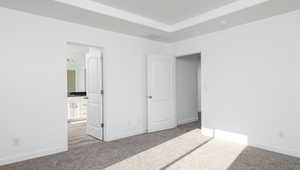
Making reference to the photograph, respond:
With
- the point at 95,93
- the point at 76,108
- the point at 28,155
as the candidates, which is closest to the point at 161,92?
the point at 95,93

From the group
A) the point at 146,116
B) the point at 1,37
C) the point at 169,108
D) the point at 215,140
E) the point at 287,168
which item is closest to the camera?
the point at 287,168

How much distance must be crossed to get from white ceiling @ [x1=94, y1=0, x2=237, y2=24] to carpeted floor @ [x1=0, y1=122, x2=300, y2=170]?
2733 millimetres

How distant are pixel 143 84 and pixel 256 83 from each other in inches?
103

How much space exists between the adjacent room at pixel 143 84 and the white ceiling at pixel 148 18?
0.02m

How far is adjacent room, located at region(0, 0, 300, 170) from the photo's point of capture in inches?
111

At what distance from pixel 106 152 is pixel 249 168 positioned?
2.43 m

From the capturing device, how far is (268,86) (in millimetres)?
3279

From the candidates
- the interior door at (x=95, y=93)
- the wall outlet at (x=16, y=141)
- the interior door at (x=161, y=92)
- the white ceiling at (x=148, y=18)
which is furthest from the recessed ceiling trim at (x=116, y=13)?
the wall outlet at (x=16, y=141)

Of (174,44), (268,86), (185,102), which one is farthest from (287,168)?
(174,44)

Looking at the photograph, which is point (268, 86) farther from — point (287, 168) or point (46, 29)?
point (46, 29)

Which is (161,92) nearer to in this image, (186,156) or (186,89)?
(186,89)

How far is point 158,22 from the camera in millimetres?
3973

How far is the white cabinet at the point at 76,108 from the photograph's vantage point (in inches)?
246

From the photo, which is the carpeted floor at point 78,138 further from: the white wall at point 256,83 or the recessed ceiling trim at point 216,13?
the recessed ceiling trim at point 216,13
